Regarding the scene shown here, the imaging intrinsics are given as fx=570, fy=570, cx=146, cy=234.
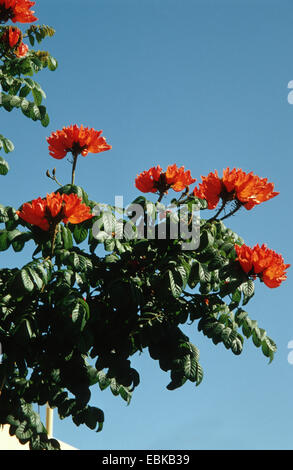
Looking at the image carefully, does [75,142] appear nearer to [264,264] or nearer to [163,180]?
[163,180]

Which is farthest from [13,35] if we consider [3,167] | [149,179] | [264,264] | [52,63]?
[264,264]

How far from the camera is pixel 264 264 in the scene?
2.91m

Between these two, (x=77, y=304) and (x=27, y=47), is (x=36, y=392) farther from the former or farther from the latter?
(x=27, y=47)

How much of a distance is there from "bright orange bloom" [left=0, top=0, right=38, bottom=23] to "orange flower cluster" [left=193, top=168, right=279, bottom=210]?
1598 mm

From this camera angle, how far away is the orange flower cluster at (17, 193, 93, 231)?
2744 mm

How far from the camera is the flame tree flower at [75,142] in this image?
127 inches

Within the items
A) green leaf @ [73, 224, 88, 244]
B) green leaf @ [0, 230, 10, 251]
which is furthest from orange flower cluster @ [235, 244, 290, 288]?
green leaf @ [0, 230, 10, 251]

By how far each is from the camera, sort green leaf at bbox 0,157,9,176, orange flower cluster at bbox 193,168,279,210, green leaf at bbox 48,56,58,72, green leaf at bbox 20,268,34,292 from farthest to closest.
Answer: green leaf at bbox 48,56,58,72 → green leaf at bbox 0,157,9,176 → orange flower cluster at bbox 193,168,279,210 → green leaf at bbox 20,268,34,292

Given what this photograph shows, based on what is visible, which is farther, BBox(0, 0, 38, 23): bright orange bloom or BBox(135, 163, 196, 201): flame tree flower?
BBox(0, 0, 38, 23): bright orange bloom

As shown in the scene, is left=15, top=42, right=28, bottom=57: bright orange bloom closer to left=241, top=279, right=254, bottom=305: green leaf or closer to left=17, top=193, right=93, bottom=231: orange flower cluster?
left=17, top=193, right=93, bottom=231: orange flower cluster

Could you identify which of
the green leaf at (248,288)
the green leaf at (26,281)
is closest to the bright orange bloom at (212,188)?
the green leaf at (248,288)

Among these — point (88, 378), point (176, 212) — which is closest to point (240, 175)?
point (176, 212)

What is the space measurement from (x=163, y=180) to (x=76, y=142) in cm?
54
